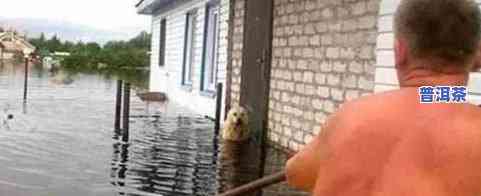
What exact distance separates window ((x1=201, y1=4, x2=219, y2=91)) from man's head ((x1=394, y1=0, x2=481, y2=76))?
14.1 m

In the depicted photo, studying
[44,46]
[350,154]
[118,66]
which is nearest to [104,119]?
[350,154]

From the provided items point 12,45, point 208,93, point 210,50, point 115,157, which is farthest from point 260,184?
point 12,45

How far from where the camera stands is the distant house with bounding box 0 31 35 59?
5234 cm

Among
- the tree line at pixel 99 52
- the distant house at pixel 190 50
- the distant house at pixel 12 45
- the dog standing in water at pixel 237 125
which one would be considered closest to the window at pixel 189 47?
the distant house at pixel 190 50

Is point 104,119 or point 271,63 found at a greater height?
point 271,63

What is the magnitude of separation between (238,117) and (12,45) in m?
45.4

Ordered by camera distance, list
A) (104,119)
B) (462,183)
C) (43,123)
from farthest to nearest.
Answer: (104,119) < (43,123) < (462,183)

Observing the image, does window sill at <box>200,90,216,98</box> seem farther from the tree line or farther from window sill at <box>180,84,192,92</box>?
the tree line

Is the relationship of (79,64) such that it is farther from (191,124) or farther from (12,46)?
(191,124)

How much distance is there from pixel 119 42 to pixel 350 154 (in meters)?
57.4

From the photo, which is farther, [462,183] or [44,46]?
[44,46]

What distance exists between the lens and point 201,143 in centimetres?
1167

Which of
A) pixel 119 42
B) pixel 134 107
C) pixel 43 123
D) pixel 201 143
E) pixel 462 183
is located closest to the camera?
pixel 462 183

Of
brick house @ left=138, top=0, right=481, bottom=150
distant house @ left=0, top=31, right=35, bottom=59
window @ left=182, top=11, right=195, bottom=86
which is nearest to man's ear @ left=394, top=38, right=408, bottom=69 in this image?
brick house @ left=138, top=0, right=481, bottom=150
